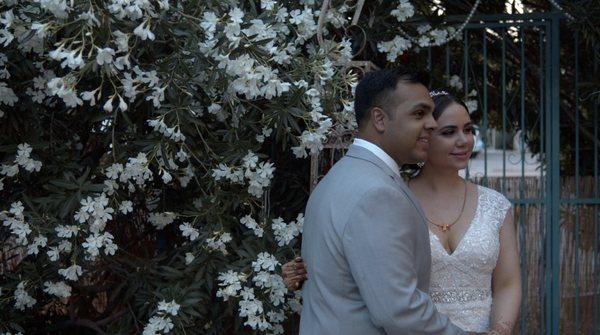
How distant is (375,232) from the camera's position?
7.74 ft

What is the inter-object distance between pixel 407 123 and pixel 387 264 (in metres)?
0.45

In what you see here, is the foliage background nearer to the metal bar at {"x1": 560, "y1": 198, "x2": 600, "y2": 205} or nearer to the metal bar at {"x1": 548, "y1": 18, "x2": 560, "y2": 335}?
the metal bar at {"x1": 548, "y1": 18, "x2": 560, "y2": 335}

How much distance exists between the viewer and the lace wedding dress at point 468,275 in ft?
10.2

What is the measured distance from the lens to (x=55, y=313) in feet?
14.4

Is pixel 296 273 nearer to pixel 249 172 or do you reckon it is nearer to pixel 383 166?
pixel 383 166

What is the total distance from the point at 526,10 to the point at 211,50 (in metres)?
3.13

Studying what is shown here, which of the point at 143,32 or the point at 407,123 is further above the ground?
the point at 143,32

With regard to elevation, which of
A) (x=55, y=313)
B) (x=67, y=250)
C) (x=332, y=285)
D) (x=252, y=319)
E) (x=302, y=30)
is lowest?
(x=55, y=313)

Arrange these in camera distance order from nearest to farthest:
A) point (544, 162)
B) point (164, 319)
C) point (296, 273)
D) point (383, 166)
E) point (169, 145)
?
point (383, 166)
point (296, 273)
point (169, 145)
point (164, 319)
point (544, 162)

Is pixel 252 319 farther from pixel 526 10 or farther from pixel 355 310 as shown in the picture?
pixel 526 10

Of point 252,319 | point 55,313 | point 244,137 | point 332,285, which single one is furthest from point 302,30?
point 55,313

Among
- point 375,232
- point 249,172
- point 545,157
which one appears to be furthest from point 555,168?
point 375,232

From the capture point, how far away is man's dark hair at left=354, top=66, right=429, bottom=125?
262 centimetres

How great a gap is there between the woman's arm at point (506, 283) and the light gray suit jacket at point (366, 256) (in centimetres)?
61
